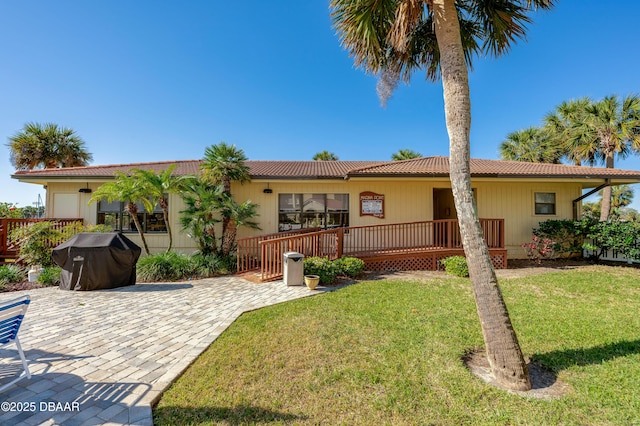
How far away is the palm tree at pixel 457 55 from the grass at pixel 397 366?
62 cm

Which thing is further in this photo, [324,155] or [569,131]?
[324,155]

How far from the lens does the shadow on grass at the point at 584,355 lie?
131 inches

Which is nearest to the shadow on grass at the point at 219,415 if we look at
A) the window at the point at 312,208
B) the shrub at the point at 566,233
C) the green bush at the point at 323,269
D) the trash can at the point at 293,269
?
the trash can at the point at 293,269

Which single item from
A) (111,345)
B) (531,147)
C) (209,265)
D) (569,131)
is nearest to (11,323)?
(111,345)

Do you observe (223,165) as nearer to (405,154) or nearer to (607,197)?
(405,154)

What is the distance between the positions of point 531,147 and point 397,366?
2037cm

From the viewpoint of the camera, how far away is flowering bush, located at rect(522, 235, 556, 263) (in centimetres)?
952

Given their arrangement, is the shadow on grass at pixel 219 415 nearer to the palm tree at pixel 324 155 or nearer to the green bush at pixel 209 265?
the green bush at pixel 209 265

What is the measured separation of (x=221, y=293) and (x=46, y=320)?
9.99 ft

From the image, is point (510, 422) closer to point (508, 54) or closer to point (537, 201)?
point (508, 54)

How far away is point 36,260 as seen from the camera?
8.03 meters

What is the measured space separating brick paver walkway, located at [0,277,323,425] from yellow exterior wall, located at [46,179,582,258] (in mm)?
4091

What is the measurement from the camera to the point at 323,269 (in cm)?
730

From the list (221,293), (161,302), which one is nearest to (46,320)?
(161,302)
